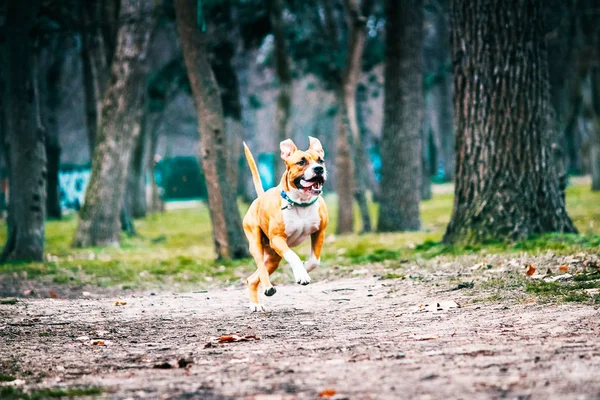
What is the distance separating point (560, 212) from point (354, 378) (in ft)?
25.1

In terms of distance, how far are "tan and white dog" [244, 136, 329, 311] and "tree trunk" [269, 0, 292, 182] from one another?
13.5 metres

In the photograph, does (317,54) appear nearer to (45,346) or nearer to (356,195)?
(356,195)

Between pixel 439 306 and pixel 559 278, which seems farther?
pixel 559 278

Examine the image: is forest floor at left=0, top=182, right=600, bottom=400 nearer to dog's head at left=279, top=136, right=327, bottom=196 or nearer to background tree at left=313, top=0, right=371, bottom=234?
dog's head at left=279, top=136, right=327, bottom=196

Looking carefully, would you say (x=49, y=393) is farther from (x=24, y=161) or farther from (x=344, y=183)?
(x=344, y=183)

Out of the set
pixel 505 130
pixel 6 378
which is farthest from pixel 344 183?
pixel 6 378

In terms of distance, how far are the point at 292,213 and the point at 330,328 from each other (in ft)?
3.53

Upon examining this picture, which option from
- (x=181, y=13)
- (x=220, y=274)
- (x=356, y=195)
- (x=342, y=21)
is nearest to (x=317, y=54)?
(x=342, y=21)

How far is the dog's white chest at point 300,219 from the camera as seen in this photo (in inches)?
299

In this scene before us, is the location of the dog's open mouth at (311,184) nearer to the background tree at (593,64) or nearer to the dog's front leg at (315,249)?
the dog's front leg at (315,249)

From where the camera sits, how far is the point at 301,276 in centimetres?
728

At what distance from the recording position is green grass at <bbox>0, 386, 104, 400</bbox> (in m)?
4.70

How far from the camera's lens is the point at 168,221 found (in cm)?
3095

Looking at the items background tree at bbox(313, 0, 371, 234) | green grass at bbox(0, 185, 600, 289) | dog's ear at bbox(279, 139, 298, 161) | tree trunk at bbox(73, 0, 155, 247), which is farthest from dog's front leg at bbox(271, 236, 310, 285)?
background tree at bbox(313, 0, 371, 234)
